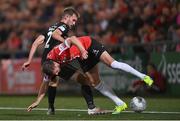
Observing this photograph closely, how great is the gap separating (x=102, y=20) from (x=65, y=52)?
11797 millimetres

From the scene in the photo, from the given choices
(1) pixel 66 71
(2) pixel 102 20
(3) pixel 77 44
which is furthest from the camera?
(2) pixel 102 20

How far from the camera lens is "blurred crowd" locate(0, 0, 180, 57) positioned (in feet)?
72.5

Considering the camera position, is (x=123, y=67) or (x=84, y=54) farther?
(x=123, y=67)

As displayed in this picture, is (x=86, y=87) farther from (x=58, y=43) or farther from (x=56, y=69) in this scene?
(x=58, y=43)

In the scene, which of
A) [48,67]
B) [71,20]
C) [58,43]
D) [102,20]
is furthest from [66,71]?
[102,20]

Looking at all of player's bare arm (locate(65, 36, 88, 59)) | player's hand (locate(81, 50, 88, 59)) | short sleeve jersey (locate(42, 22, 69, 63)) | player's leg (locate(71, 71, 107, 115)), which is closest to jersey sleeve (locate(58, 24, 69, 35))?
short sleeve jersey (locate(42, 22, 69, 63))

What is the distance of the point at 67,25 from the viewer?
13539 mm

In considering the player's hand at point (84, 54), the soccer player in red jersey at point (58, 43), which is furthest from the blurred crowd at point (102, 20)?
the player's hand at point (84, 54)

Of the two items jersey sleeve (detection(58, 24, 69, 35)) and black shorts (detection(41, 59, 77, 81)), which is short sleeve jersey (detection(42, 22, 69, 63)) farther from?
black shorts (detection(41, 59, 77, 81))

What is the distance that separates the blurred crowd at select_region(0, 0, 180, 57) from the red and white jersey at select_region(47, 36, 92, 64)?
330 inches

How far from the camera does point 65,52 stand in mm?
13258

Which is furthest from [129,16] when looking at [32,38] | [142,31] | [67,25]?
[67,25]

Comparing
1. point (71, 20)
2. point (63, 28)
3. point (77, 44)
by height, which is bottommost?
point (77, 44)

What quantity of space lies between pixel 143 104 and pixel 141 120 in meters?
2.05
